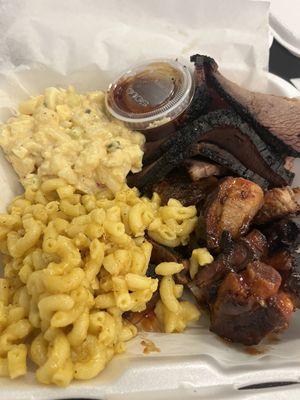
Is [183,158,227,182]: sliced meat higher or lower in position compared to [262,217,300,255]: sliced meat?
higher

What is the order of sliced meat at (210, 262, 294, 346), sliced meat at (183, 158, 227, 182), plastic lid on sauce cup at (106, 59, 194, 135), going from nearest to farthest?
sliced meat at (210, 262, 294, 346) < sliced meat at (183, 158, 227, 182) < plastic lid on sauce cup at (106, 59, 194, 135)

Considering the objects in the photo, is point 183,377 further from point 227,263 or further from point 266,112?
point 266,112

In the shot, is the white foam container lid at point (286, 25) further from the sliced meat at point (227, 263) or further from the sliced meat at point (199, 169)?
the sliced meat at point (227, 263)

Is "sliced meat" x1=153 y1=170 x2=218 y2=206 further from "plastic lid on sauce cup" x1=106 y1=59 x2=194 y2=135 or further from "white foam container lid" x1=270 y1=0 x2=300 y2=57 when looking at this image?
"white foam container lid" x1=270 y1=0 x2=300 y2=57

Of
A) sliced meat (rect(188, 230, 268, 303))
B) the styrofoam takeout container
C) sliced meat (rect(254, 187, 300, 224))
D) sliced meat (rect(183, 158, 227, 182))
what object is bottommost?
the styrofoam takeout container

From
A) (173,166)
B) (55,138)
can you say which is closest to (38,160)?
(55,138)

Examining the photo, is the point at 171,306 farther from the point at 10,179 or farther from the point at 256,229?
the point at 10,179

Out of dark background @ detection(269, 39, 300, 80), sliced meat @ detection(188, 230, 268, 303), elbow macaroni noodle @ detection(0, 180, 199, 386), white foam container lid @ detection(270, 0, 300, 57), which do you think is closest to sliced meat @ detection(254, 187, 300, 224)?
sliced meat @ detection(188, 230, 268, 303)

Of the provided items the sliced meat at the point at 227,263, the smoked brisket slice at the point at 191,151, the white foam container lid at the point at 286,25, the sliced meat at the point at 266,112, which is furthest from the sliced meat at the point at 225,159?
the white foam container lid at the point at 286,25
